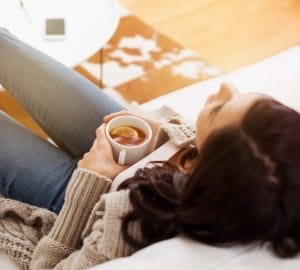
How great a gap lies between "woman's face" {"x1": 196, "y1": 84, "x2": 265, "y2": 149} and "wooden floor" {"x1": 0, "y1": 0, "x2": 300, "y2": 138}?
143 centimetres

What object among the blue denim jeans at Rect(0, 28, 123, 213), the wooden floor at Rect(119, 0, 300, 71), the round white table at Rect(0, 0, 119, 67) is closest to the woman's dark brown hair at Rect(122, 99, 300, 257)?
the blue denim jeans at Rect(0, 28, 123, 213)

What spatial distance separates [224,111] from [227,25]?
1.81m

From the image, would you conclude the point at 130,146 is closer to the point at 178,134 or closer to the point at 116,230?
the point at 178,134

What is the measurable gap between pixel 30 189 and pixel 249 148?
0.62 m

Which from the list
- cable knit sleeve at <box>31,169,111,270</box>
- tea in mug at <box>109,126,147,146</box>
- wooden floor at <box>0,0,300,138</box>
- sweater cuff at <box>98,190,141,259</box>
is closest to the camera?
sweater cuff at <box>98,190,141,259</box>

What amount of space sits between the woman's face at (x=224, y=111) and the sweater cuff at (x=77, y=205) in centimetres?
26

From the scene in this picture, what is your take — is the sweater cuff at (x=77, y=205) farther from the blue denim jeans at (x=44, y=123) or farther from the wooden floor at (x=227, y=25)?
the wooden floor at (x=227, y=25)

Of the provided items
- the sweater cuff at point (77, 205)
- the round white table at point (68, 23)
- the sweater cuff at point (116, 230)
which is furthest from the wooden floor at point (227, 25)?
the sweater cuff at point (116, 230)

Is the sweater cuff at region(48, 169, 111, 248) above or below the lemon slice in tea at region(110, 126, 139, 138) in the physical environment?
below

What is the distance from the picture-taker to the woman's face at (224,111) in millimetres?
727

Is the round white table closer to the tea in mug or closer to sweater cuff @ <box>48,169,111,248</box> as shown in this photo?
the tea in mug

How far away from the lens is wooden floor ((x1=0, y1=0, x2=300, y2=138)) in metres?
2.31

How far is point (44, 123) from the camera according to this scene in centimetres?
126

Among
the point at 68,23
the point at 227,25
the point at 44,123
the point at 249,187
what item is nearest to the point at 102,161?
the point at 44,123
